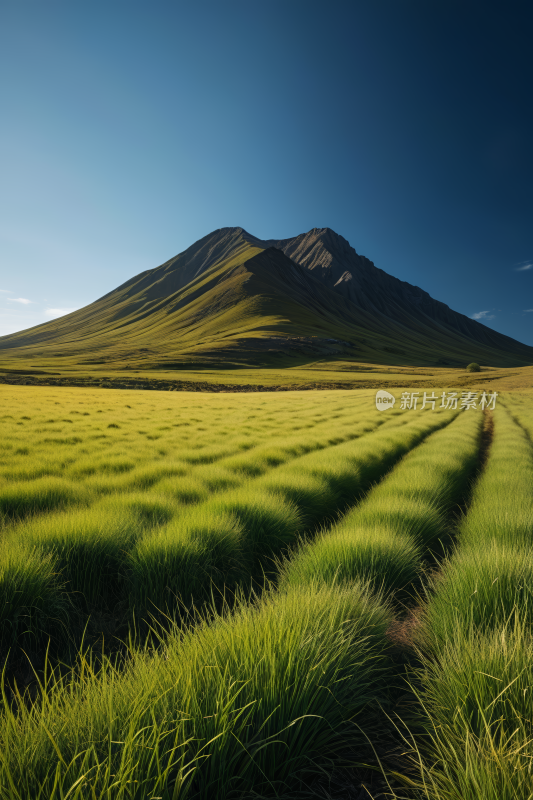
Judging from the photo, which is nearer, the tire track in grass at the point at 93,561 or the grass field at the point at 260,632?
the grass field at the point at 260,632

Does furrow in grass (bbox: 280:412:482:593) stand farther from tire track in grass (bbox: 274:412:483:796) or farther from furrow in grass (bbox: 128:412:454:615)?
furrow in grass (bbox: 128:412:454:615)

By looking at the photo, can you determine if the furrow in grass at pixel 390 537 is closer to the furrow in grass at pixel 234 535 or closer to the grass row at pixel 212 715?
the furrow in grass at pixel 234 535

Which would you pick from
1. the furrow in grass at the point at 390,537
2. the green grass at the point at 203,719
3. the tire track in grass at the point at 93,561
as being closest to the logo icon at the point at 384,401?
the furrow in grass at the point at 390,537

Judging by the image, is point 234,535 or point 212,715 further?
point 234,535

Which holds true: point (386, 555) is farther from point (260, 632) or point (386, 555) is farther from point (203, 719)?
point (203, 719)

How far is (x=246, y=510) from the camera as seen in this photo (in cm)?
446

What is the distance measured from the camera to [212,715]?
1.33m

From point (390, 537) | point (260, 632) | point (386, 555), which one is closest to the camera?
point (260, 632)

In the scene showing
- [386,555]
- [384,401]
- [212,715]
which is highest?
[212,715]

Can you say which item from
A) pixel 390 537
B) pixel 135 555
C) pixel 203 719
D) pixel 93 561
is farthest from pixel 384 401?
pixel 203 719

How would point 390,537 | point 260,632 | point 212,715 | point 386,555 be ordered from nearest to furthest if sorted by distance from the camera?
point 212,715 → point 260,632 → point 386,555 → point 390,537

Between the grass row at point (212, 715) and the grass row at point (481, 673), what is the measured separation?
361 millimetres

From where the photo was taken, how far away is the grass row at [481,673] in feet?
4.15

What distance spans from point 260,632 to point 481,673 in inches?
42.1
